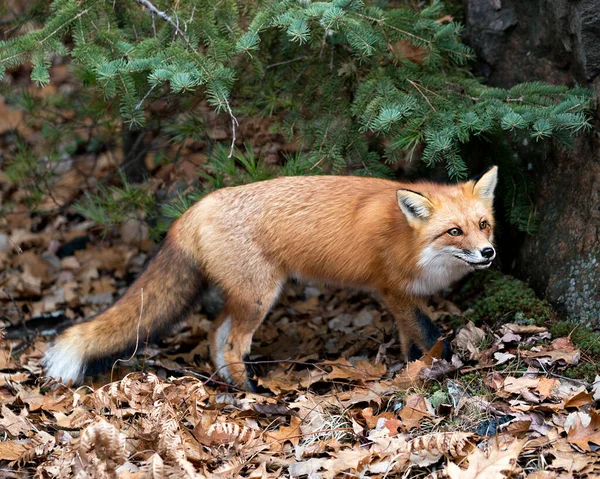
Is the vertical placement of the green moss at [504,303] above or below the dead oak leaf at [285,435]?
above

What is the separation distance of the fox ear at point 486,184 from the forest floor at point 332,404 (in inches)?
34.3

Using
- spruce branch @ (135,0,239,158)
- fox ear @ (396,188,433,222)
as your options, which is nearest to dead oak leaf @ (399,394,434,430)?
fox ear @ (396,188,433,222)

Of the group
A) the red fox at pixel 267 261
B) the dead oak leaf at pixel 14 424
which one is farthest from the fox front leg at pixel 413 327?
the dead oak leaf at pixel 14 424

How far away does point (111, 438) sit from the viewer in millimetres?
3109

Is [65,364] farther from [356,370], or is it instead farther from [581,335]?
[581,335]

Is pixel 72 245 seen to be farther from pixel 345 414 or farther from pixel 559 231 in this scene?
pixel 559 231

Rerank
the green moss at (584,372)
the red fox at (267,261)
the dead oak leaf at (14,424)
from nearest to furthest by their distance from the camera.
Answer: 1. the dead oak leaf at (14,424)
2. the green moss at (584,372)
3. the red fox at (267,261)

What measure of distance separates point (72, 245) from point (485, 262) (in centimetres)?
473

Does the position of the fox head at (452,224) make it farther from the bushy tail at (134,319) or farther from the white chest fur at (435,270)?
the bushy tail at (134,319)

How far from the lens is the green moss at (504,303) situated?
15.4 ft

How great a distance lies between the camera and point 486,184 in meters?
4.38

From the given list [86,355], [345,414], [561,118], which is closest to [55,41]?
[86,355]

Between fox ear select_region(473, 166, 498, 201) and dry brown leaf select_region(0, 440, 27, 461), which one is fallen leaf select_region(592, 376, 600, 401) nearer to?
fox ear select_region(473, 166, 498, 201)

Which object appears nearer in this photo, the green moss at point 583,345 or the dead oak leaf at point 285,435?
the dead oak leaf at point 285,435
